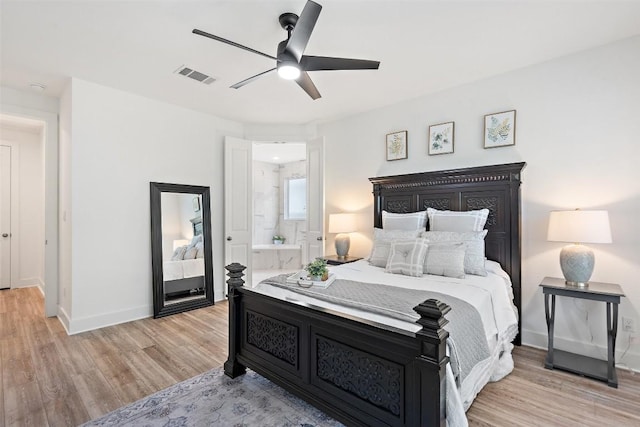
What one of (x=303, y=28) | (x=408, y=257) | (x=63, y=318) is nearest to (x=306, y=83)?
(x=303, y=28)

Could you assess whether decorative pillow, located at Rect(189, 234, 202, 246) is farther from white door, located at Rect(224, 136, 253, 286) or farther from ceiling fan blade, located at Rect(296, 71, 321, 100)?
ceiling fan blade, located at Rect(296, 71, 321, 100)

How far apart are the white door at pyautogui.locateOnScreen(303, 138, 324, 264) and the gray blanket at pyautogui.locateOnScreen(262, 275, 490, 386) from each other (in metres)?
2.44

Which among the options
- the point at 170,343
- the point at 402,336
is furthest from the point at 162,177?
the point at 402,336

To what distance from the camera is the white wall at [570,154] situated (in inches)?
104

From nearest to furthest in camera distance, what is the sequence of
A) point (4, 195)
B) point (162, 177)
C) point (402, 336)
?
point (402, 336)
point (162, 177)
point (4, 195)

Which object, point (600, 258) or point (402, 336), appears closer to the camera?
point (402, 336)

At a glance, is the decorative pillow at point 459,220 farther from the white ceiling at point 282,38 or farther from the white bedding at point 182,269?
the white bedding at point 182,269

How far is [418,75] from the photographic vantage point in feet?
10.7

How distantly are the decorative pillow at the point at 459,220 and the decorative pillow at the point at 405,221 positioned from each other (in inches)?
4.6

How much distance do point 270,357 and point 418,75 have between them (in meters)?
3.03

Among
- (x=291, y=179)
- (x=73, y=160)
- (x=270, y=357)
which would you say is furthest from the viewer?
(x=291, y=179)

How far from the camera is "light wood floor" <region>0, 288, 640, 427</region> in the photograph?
1.99 metres

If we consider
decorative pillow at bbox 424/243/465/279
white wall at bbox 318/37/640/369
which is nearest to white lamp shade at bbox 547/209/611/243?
white wall at bbox 318/37/640/369

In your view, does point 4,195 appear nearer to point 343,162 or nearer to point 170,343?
point 170,343
